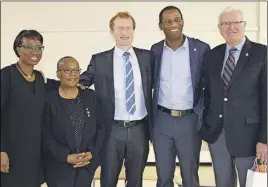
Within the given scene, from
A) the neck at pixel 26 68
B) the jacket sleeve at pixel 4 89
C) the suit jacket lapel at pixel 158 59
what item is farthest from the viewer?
the suit jacket lapel at pixel 158 59

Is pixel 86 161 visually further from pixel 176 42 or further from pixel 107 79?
pixel 176 42

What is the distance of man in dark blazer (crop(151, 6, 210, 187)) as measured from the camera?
9.32ft

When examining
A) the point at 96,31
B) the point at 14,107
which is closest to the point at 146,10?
the point at 96,31

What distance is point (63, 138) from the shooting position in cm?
254

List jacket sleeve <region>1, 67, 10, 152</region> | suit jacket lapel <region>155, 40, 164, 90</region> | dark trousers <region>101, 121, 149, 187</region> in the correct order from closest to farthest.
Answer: jacket sleeve <region>1, 67, 10, 152</region>, dark trousers <region>101, 121, 149, 187</region>, suit jacket lapel <region>155, 40, 164, 90</region>

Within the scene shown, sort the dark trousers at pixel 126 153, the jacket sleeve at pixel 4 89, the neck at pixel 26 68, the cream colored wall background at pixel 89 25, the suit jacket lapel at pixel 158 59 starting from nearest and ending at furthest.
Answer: the jacket sleeve at pixel 4 89, the neck at pixel 26 68, the dark trousers at pixel 126 153, the suit jacket lapel at pixel 158 59, the cream colored wall background at pixel 89 25

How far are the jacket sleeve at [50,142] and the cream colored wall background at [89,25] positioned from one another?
2.98 metres

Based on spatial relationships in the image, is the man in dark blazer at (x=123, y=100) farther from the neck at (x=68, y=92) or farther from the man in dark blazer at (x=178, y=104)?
the neck at (x=68, y=92)

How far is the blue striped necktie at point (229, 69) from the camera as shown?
2.62 m

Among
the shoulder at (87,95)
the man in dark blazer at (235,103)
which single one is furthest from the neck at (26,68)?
the man in dark blazer at (235,103)

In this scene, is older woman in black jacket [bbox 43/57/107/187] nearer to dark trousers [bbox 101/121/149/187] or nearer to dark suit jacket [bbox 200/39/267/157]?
dark trousers [bbox 101/121/149/187]

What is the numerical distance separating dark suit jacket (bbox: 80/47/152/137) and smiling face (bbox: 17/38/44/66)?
17.0 inches

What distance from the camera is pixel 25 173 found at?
2500 millimetres

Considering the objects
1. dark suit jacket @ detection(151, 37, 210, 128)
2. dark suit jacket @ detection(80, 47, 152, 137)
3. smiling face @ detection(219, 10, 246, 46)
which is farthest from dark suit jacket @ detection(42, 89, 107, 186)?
smiling face @ detection(219, 10, 246, 46)
